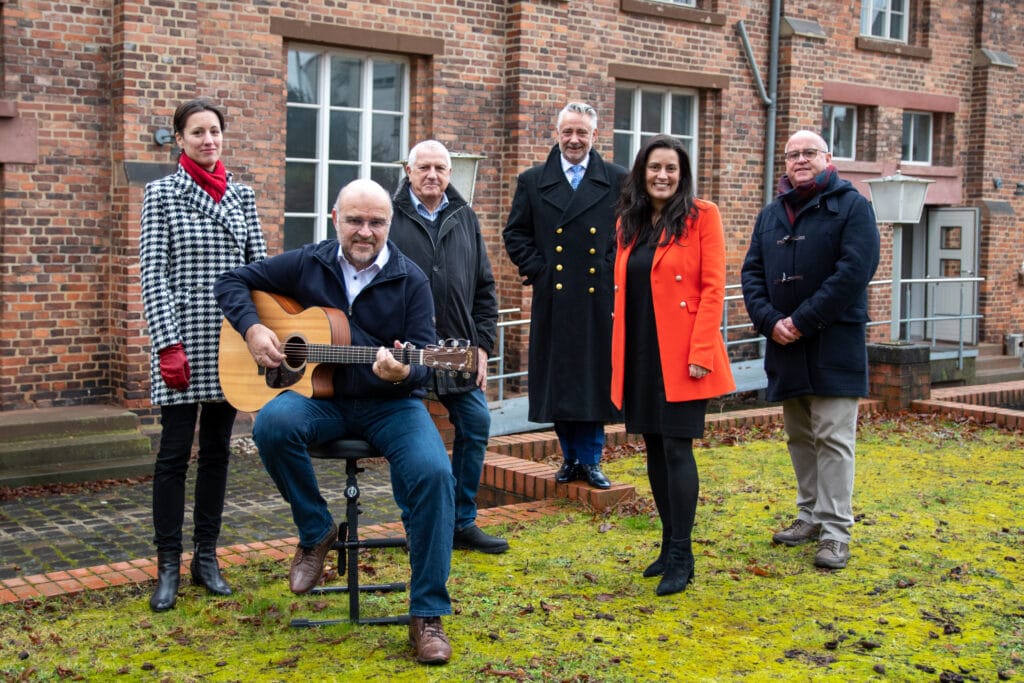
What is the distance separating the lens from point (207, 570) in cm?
527

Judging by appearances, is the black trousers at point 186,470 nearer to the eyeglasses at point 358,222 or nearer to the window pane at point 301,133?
the eyeglasses at point 358,222

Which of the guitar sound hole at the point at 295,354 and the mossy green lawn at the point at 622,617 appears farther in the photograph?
the guitar sound hole at the point at 295,354

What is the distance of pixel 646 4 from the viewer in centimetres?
1365

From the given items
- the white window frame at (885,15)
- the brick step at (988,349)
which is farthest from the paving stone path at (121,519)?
the brick step at (988,349)

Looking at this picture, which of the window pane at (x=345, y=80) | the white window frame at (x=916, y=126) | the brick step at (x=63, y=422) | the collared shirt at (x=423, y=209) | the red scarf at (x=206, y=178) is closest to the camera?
the red scarf at (x=206, y=178)

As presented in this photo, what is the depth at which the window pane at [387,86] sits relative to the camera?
1175 centimetres

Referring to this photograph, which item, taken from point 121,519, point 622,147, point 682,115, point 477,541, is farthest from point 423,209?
point 682,115

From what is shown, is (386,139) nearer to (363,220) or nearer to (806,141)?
(806,141)

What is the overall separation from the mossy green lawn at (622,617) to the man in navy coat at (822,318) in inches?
13.7

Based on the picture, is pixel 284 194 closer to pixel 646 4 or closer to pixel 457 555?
pixel 646 4

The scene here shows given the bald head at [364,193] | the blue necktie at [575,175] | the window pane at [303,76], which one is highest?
the window pane at [303,76]

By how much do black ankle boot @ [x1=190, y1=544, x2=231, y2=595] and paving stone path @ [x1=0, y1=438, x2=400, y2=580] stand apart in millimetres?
1096

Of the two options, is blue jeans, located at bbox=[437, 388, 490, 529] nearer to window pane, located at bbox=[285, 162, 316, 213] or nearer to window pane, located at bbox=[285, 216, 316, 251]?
window pane, located at bbox=[285, 216, 316, 251]

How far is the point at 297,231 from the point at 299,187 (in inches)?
16.6
